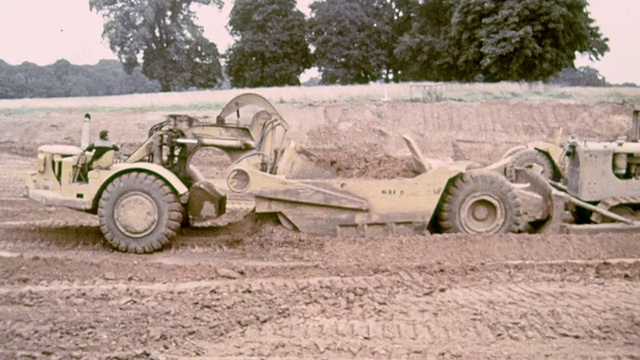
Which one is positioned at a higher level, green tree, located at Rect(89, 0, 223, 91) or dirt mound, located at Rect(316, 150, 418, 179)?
green tree, located at Rect(89, 0, 223, 91)

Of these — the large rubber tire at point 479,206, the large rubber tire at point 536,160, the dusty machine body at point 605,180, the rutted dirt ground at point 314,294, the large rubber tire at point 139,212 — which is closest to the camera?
the rutted dirt ground at point 314,294

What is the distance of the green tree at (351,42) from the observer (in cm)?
4728

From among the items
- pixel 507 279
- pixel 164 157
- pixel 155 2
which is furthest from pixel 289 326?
pixel 155 2

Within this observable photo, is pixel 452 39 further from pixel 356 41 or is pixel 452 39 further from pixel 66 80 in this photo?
pixel 66 80

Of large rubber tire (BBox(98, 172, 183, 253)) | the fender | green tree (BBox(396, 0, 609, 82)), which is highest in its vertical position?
green tree (BBox(396, 0, 609, 82))

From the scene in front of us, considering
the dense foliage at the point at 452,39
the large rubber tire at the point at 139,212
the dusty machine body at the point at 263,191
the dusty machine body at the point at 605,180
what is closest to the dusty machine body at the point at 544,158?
the dusty machine body at the point at 605,180

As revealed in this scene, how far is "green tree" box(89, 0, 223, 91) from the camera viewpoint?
42125mm

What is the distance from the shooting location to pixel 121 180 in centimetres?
938

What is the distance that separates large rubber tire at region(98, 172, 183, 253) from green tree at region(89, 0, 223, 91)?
112 ft

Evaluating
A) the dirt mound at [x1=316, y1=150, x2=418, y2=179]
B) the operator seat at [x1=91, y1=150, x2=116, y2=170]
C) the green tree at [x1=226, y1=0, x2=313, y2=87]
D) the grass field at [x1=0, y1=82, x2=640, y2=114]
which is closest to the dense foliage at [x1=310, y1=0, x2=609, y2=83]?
the green tree at [x1=226, y1=0, x2=313, y2=87]

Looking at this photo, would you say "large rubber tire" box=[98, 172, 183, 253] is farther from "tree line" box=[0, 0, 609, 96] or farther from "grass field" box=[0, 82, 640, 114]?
"tree line" box=[0, 0, 609, 96]

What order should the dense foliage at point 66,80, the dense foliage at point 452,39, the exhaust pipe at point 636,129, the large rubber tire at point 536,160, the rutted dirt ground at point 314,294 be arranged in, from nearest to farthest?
the rutted dirt ground at point 314,294 < the exhaust pipe at point 636,129 < the large rubber tire at point 536,160 < the dense foliage at point 66,80 < the dense foliage at point 452,39

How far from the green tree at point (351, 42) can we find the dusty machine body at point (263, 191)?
123 feet

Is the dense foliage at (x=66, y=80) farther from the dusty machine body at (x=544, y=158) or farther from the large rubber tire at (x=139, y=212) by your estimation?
the dusty machine body at (x=544, y=158)
